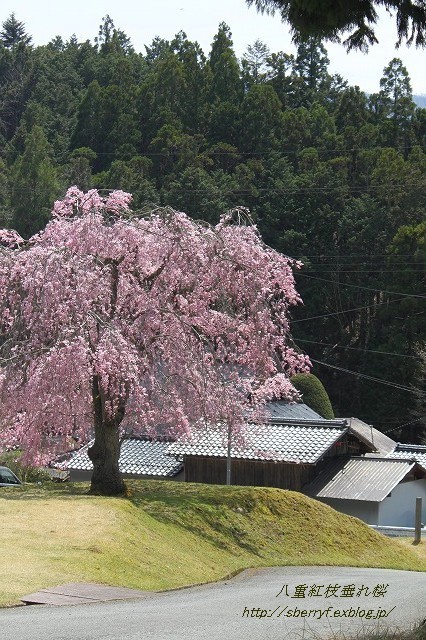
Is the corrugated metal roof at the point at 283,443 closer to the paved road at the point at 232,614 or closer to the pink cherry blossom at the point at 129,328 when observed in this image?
the pink cherry blossom at the point at 129,328

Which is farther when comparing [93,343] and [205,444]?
[205,444]

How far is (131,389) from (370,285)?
4452cm

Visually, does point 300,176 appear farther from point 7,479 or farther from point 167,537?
point 167,537

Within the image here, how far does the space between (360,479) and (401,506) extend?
286 centimetres

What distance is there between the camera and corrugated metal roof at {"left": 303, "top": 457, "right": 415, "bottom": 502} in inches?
1351

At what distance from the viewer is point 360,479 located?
1401 inches

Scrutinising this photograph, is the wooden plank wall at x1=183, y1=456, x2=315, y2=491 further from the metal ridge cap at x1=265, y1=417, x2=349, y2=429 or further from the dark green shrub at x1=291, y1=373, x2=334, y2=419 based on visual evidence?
the dark green shrub at x1=291, y1=373, x2=334, y2=419

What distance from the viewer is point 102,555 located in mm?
17469

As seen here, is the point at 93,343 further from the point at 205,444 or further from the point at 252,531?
the point at 205,444

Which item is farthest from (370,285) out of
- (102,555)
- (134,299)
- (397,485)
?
(102,555)

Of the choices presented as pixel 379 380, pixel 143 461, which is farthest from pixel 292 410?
pixel 379 380

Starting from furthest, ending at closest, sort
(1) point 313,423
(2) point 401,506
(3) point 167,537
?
(2) point 401,506 → (1) point 313,423 → (3) point 167,537

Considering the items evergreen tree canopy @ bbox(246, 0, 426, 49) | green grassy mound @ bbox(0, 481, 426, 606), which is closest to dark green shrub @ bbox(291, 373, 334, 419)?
green grassy mound @ bbox(0, 481, 426, 606)

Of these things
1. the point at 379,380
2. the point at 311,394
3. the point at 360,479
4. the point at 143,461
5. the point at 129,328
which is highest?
the point at 129,328
